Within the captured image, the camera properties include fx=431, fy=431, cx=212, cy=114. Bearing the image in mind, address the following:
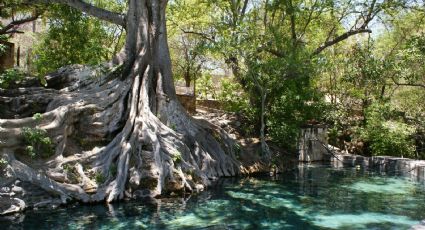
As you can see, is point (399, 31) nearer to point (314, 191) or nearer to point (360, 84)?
point (360, 84)

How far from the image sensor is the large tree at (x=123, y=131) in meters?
10.2

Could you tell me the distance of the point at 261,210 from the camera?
9992 mm

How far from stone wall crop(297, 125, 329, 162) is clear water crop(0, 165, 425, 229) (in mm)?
5536

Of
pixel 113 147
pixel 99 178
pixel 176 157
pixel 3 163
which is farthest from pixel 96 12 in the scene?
pixel 3 163

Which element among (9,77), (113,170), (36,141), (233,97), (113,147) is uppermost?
(233,97)

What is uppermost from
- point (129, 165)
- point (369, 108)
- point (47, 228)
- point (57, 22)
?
point (57, 22)

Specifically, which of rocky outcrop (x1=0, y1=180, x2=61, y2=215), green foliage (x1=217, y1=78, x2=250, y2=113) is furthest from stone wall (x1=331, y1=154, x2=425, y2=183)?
rocky outcrop (x1=0, y1=180, x2=61, y2=215)

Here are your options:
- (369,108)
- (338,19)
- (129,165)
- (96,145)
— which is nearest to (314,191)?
(129,165)

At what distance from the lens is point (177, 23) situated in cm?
2303

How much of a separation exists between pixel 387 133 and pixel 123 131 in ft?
40.7

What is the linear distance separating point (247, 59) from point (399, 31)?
39.4 feet

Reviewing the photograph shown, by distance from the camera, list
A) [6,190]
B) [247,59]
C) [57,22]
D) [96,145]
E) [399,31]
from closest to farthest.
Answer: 1. [6,190]
2. [96,145]
3. [247,59]
4. [57,22]
5. [399,31]

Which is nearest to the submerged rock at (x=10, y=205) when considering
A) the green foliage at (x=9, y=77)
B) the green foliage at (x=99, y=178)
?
the green foliage at (x=99, y=178)

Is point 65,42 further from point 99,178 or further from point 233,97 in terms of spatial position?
point 99,178
